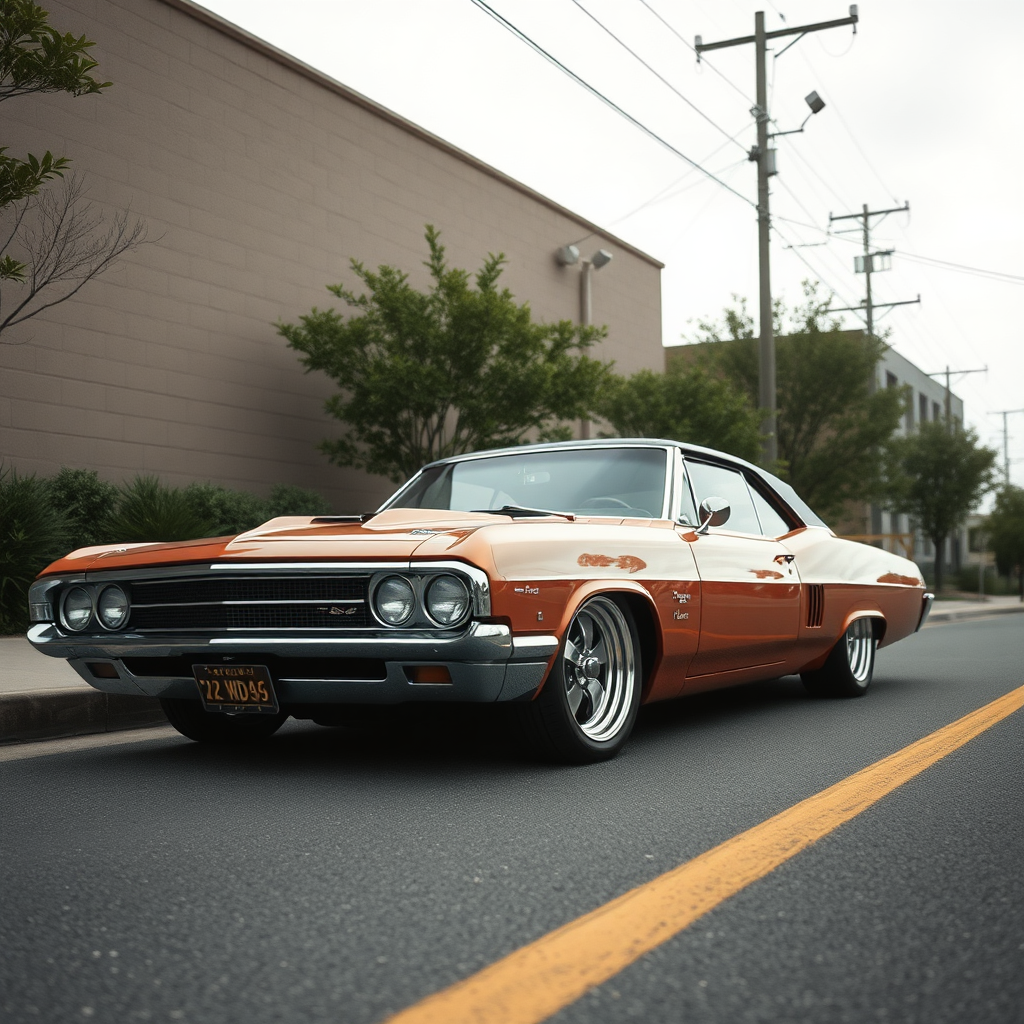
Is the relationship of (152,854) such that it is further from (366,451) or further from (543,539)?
(366,451)

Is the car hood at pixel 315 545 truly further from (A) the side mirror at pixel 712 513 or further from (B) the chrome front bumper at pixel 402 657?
(A) the side mirror at pixel 712 513

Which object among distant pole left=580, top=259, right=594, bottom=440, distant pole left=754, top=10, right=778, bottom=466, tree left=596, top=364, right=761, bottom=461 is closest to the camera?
tree left=596, top=364, right=761, bottom=461

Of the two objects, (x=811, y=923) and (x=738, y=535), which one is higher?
(x=738, y=535)

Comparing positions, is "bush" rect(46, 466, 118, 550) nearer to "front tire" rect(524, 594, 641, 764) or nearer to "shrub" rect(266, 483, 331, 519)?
"shrub" rect(266, 483, 331, 519)

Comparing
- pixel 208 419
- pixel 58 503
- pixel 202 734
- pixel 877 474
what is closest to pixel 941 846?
pixel 202 734

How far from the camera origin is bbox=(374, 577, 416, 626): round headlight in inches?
168

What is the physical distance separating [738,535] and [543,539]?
1.82 meters

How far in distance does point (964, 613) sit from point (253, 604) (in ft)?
74.7

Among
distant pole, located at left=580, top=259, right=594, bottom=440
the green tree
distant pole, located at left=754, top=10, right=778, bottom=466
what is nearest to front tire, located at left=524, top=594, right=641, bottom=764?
distant pole, located at left=754, top=10, right=778, bottom=466

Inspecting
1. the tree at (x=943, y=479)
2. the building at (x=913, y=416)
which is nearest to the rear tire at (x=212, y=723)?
the building at (x=913, y=416)

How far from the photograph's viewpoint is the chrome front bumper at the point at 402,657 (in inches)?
165

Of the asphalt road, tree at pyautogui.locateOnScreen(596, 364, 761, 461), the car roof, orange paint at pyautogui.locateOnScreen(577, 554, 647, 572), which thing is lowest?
the asphalt road

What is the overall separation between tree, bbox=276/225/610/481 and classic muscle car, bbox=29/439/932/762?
8.34 meters

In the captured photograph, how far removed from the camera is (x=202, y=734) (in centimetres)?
544
